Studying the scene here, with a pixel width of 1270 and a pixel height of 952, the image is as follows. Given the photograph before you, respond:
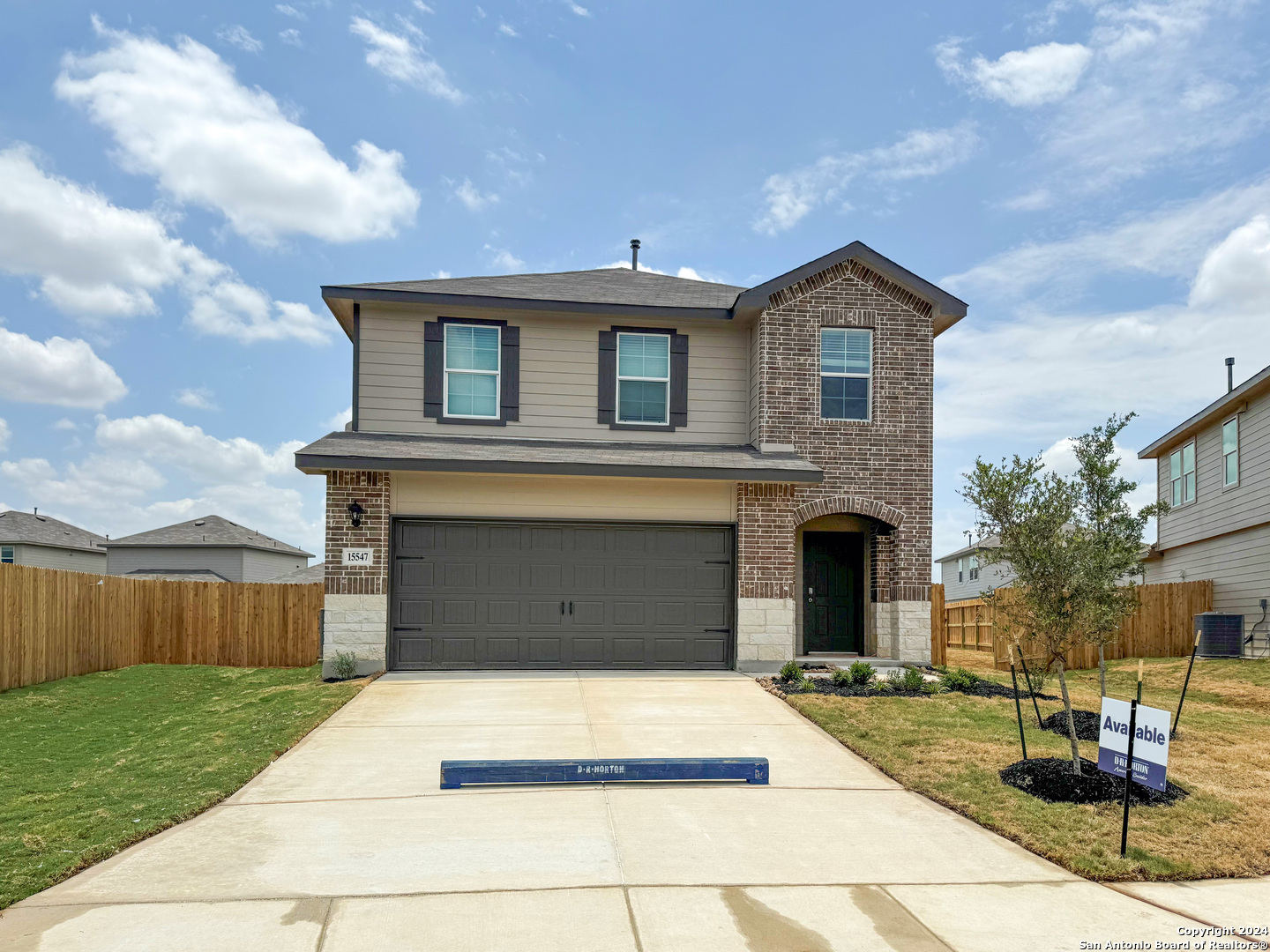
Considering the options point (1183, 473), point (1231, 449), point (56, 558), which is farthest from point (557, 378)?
point (56, 558)

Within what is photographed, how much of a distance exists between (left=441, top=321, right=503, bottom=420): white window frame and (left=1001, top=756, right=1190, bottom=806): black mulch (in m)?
10.2

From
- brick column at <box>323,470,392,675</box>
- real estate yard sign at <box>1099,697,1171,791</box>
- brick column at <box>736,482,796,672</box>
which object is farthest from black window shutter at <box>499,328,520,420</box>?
real estate yard sign at <box>1099,697,1171,791</box>

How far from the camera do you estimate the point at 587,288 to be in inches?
680

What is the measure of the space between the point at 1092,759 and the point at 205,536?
108 feet

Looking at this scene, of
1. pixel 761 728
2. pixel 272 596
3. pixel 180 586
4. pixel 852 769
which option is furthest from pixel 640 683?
pixel 180 586

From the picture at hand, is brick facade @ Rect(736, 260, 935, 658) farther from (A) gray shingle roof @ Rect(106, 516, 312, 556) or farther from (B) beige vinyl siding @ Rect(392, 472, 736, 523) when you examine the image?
(A) gray shingle roof @ Rect(106, 516, 312, 556)

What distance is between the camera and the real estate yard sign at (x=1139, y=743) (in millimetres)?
6906

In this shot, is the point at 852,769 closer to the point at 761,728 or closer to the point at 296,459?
the point at 761,728

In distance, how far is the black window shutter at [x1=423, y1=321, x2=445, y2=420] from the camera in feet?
52.5

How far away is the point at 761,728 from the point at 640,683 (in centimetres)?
326

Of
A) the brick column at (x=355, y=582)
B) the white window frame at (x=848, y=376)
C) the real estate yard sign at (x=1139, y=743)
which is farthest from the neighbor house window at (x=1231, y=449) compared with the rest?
the brick column at (x=355, y=582)

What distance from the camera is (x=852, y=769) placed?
922 cm

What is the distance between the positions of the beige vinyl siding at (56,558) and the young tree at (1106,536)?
1342 inches

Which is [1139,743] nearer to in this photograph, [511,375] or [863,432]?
[863,432]
